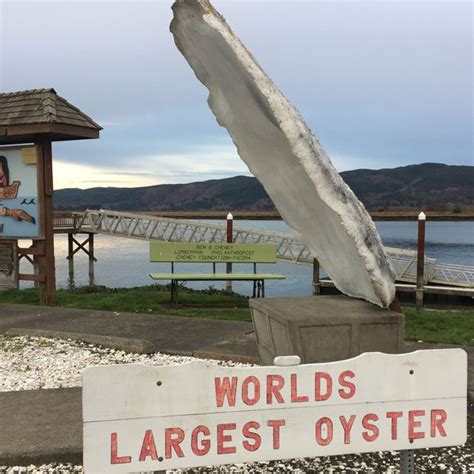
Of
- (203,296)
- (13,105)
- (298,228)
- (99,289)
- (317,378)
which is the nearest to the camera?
(317,378)

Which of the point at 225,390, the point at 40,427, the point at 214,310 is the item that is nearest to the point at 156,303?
the point at 214,310

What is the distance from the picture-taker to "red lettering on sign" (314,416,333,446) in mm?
2270

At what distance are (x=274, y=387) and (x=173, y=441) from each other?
19.0 inches

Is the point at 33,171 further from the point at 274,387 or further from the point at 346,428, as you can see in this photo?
the point at 346,428

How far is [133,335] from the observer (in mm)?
6340

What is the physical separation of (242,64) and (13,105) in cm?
825

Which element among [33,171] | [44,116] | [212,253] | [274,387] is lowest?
[212,253]

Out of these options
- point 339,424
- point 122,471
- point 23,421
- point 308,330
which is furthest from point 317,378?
point 23,421

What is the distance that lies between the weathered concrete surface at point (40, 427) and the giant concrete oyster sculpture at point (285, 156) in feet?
7.08

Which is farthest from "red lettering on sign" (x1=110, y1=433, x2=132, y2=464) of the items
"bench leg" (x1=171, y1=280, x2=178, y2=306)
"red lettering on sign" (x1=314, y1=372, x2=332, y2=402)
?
"bench leg" (x1=171, y1=280, x2=178, y2=306)

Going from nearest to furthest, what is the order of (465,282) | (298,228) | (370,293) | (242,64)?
1. (242,64)
2. (370,293)
3. (298,228)
4. (465,282)

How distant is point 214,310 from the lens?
9.31 metres

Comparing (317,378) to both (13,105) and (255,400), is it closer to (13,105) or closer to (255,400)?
(255,400)

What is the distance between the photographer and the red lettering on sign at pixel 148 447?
2.13 m
